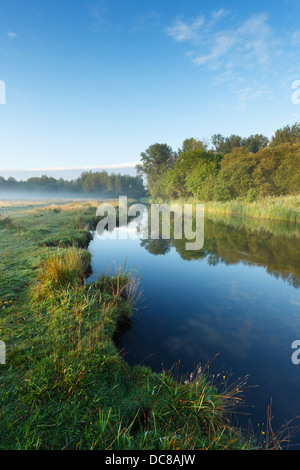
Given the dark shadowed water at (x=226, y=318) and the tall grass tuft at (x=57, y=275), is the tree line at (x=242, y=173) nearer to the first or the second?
the dark shadowed water at (x=226, y=318)

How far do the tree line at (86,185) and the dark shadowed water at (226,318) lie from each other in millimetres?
106774

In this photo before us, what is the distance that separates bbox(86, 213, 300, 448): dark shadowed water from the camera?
13.0ft

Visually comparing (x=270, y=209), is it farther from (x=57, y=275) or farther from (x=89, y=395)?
(x=89, y=395)

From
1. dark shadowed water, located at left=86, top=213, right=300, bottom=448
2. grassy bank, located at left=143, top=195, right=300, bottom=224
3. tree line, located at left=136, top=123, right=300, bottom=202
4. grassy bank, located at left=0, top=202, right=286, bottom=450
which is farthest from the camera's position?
tree line, located at left=136, top=123, right=300, bottom=202

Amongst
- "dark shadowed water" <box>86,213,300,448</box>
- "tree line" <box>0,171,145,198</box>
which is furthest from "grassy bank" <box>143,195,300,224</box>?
"tree line" <box>0,171,145,198</box>

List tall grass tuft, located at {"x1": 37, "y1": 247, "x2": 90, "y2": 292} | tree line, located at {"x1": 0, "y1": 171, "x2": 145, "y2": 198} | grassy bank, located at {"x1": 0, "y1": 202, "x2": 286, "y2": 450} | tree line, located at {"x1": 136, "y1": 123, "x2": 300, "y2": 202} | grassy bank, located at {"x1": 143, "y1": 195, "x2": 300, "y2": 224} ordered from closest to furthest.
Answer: grassy bank, located at {"x1": 0, "y1": 202, "x2": 286, "y2": 450}, tall grass tuft, located at {"x1": 37, "y1": 247, "x2": 90, "y2": 292}, grassy bank, located at {"x1": 143, "y1": 195, "x2": 300, "y2": 224}, tree line, located at {"x1": 136, "y1": 123, "x2": 300, "y2": 202}, tree line, located at {"x1": 0, "y1": 171, "x2": 145, "y2": 198}

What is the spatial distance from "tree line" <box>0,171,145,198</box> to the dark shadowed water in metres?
107

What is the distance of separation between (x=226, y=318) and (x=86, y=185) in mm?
130326

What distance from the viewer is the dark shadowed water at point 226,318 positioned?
13.0 ft

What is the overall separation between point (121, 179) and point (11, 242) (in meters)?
109

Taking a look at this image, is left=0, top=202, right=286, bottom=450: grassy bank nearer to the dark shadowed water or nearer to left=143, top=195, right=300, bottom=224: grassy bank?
the dark shadowed water
